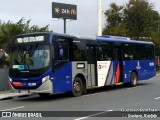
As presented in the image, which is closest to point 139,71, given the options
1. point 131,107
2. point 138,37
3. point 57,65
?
point 57,65

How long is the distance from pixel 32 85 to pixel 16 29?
58.1 ft

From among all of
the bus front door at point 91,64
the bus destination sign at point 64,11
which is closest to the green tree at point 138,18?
the bus destination sign at point 64,11

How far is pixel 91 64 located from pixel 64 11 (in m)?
22.0

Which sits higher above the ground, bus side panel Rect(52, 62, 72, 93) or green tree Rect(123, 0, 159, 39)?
green tree Rect(123, 0, 159, 39)

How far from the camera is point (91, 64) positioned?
67.7ft

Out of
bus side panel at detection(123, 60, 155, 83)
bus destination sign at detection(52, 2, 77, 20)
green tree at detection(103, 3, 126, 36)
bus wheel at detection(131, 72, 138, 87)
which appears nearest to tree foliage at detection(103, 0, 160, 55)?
green tree at detection(103, 3, 126, 36)

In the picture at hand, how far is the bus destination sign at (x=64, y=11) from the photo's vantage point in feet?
135

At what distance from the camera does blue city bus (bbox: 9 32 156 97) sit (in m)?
17.4

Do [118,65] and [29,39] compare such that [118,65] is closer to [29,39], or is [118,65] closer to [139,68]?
[139,68]

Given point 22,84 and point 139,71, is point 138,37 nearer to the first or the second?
point 139,71

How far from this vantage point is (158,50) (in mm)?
51219

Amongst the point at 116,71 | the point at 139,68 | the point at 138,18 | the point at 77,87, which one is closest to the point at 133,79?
the point at 139,68

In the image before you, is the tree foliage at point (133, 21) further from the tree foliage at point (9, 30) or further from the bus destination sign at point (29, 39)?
the bus destination sign at point (29, 39)

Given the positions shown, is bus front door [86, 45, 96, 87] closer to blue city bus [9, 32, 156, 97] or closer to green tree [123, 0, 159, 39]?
blue city bus [9, 32, 156, 97]
